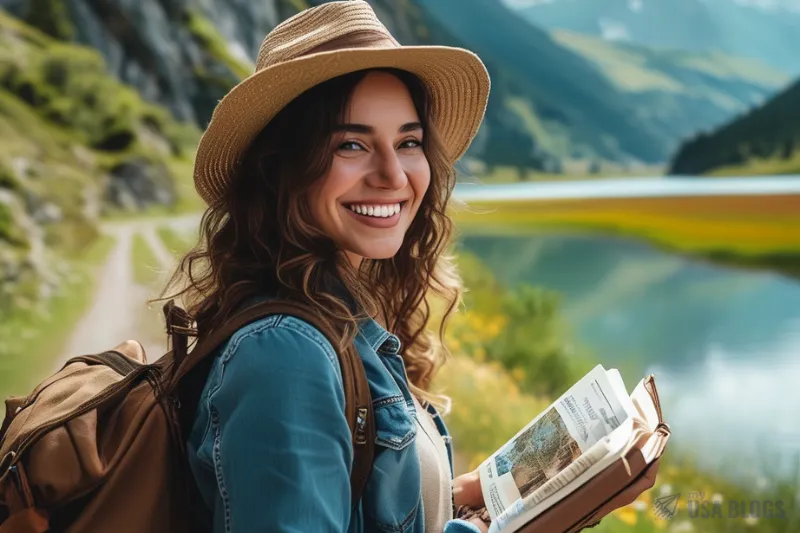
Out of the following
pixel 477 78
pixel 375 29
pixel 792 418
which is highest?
pixel 375 29

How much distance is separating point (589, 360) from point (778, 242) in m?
1.12

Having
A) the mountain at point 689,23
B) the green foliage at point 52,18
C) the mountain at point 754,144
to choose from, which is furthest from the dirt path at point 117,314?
the mountain at point 754,144

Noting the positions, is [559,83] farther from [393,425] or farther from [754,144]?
[393,425]

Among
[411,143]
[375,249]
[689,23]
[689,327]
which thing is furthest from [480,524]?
[689,23]

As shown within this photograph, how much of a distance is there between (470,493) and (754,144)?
4.18m

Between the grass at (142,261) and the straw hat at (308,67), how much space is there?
2.75 metres

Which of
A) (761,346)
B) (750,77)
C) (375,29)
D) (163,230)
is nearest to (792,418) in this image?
(761,346)

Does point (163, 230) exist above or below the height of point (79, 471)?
below

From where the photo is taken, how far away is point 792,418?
3900 mm

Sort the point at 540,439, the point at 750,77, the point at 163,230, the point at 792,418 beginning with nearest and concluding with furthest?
the point at 540,439 < the point at 792,418 < the point at 163,230 < the point at 750,77

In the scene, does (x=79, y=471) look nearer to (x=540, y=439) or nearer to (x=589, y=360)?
(x=540, y=439)

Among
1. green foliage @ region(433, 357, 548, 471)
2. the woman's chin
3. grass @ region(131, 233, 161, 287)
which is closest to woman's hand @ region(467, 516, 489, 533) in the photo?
the woman's chin

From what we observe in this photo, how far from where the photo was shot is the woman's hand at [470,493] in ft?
4.70

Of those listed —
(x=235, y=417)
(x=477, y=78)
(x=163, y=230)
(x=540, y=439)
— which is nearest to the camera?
(x=235, y=417)
